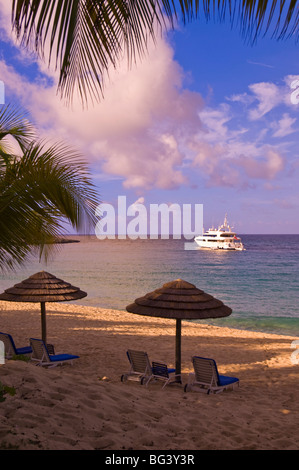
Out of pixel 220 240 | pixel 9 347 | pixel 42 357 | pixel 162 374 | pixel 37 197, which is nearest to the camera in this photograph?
pixel 37 197

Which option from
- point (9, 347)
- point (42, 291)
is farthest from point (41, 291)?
point (9, 347)

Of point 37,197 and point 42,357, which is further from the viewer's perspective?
point 42,357

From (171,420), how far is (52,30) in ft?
14.5

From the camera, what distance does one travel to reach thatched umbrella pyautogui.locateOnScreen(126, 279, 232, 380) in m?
6.87

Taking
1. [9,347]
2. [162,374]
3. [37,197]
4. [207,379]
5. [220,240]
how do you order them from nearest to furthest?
[37,197], [207,379], [162,374], [9,347], [220,240]

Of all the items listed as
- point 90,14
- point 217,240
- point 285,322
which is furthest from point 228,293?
point 217,240

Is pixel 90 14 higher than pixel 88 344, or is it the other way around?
pixel 90 14

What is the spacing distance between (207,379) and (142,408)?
2.26m

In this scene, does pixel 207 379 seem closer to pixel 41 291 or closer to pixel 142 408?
pixel 142 408

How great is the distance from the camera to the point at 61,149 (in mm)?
4184

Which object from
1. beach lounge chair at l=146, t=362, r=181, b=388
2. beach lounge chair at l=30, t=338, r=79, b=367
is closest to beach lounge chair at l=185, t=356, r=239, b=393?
beach lounge chair at l=146, t=362, r=181, b=388

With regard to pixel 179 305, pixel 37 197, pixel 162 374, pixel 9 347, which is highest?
pixel 37 197

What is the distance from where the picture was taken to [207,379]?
7.10 metres
